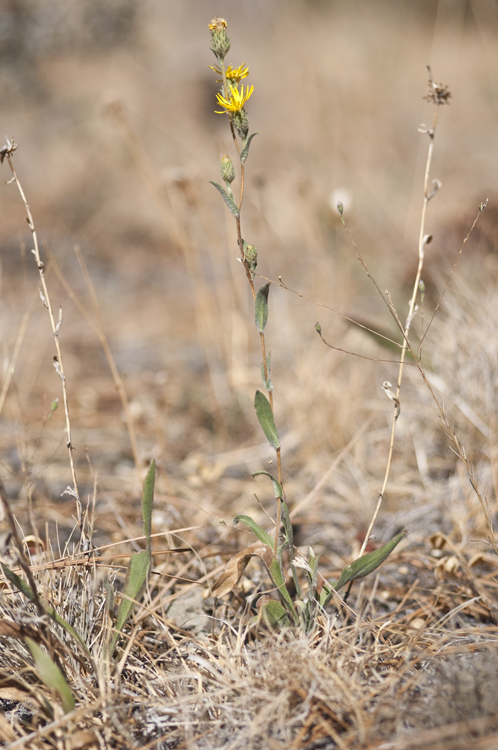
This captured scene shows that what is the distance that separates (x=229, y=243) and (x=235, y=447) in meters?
0.86

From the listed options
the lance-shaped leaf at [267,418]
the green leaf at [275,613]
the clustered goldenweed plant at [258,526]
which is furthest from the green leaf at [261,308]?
the green leaf at [275,613]

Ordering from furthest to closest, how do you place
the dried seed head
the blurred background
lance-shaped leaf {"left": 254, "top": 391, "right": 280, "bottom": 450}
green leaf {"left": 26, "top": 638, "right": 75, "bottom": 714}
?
the blurred background < the dried seed head < lance-shaped leaf {"left": 254, "top": 391, "right": 280, "bottom": 450} < green leaf {"left": 26, "top": 638, "right": 75, "bottom": 714}

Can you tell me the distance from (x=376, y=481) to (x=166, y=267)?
326 cm

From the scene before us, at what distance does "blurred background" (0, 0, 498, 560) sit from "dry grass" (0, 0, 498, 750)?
2 centimetres

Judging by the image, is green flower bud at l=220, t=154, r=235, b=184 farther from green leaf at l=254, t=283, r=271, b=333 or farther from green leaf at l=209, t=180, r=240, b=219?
green leaf at l=254, t=283, r=271, b=333

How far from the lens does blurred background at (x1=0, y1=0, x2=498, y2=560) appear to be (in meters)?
1.65

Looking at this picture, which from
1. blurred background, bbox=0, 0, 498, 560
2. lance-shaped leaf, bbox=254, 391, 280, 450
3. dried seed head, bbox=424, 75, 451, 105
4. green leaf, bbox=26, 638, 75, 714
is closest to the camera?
green leaf, bbox=26, 638, 75, 714

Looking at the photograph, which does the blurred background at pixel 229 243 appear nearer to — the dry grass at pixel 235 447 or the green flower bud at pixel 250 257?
the dry grass at pixel 235 447

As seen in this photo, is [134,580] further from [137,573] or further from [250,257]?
[250,257]

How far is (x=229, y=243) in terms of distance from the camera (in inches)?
85.8

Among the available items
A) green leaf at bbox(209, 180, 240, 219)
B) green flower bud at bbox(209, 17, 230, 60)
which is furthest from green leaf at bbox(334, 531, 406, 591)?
green flower bud at bbox(209, 17, 230, 60)

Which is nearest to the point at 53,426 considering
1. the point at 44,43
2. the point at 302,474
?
the point at 302,474

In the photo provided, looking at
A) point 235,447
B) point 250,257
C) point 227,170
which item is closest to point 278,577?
point 250,257

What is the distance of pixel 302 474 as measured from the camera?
1.73m
